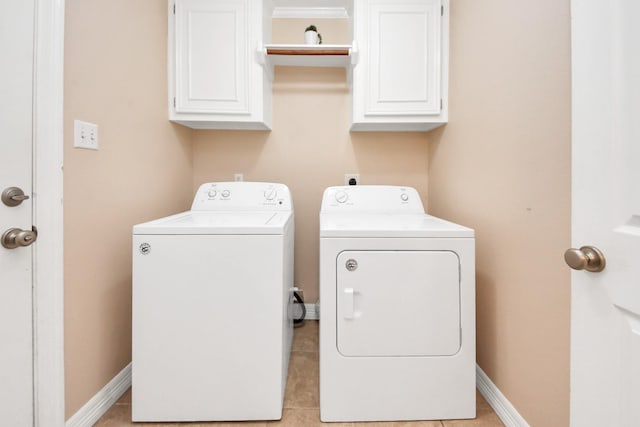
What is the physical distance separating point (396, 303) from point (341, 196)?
0.85m

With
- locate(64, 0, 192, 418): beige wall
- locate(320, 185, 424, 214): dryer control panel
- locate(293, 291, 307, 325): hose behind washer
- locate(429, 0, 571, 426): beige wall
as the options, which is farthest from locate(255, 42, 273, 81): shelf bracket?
locate(293, 291, 307, 325): hose behind washer

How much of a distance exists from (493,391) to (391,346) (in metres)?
0.55

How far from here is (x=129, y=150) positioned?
1.49m

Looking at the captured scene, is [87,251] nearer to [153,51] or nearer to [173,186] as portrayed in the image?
[173,186]

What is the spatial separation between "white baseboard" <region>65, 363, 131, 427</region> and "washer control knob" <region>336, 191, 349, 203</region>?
1.42 meters

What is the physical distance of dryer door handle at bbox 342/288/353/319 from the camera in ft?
4.05
